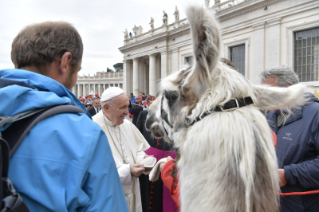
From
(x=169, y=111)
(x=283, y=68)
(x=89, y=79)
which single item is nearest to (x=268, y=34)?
(x=283, y=68)

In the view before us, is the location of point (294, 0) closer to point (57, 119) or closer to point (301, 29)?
point (301, 29)

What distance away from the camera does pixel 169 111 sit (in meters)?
1.59

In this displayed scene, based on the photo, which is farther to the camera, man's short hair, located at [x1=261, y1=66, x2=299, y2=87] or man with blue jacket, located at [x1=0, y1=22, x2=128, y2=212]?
man's short hair, located at [x1=261, y1=66, x2=299, y2=87]

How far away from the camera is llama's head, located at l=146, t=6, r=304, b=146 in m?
1.15

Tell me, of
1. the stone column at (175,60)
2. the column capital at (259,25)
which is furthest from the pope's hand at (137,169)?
the stone column at (175,60)

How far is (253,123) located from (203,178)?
410 millimetres

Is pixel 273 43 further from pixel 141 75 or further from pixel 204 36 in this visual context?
pixel 141 75

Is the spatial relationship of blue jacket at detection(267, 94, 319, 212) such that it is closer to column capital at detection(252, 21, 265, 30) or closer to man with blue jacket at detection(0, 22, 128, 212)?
man with blue jacket at detection(0, 22, 128, 212)

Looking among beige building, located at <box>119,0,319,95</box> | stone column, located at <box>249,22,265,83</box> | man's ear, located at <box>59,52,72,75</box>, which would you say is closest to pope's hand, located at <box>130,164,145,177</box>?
man's ear, located at <box>59,52,72,75</box>

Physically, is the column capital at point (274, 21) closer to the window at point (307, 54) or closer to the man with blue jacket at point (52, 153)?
the window at point (307, 54)

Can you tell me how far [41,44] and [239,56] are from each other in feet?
86.0

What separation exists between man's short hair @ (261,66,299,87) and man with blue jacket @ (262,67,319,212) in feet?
1.41

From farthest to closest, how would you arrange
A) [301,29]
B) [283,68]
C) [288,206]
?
[301,29] < [283,68] < [288,206]

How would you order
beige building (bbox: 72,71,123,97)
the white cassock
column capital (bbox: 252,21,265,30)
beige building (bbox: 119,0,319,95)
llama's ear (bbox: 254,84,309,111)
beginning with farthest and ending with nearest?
1. beige building (bbox: 72,71,123,97)
2. column capital (bbox: 252,21,265,30)
3. beige building (bbox: 119,0,319,95)
4. the white cassock
5. llama's ear (bbox: 254,84,309,111)
